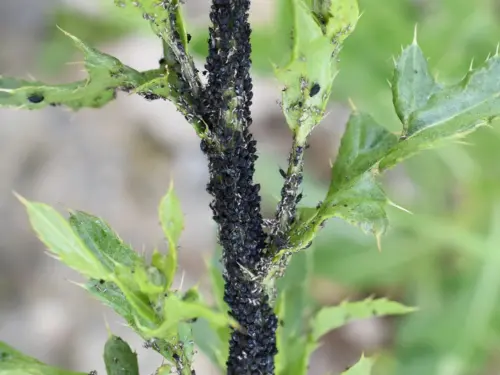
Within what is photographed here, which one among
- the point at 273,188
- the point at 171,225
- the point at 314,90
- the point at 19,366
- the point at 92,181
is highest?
the point at 92,181

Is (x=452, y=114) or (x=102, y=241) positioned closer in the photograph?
(x=102, y=241)

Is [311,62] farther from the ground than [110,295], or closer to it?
farther from the ground

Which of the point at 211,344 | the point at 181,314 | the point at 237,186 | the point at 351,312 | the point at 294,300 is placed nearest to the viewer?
the point at 181,314

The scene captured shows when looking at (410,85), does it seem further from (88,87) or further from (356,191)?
(88,87)

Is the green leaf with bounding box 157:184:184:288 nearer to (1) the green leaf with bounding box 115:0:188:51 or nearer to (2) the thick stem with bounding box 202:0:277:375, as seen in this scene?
(2) the thick stem with bounding box 202:0:277:375

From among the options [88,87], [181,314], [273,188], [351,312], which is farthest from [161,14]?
[273,188]

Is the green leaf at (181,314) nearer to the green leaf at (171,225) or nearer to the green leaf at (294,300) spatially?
the green leaf at (171,225)

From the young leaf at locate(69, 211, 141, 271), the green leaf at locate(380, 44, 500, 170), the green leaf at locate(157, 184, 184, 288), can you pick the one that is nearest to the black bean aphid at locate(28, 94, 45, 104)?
the young leaf at locate(69, 211, 141, 271)
